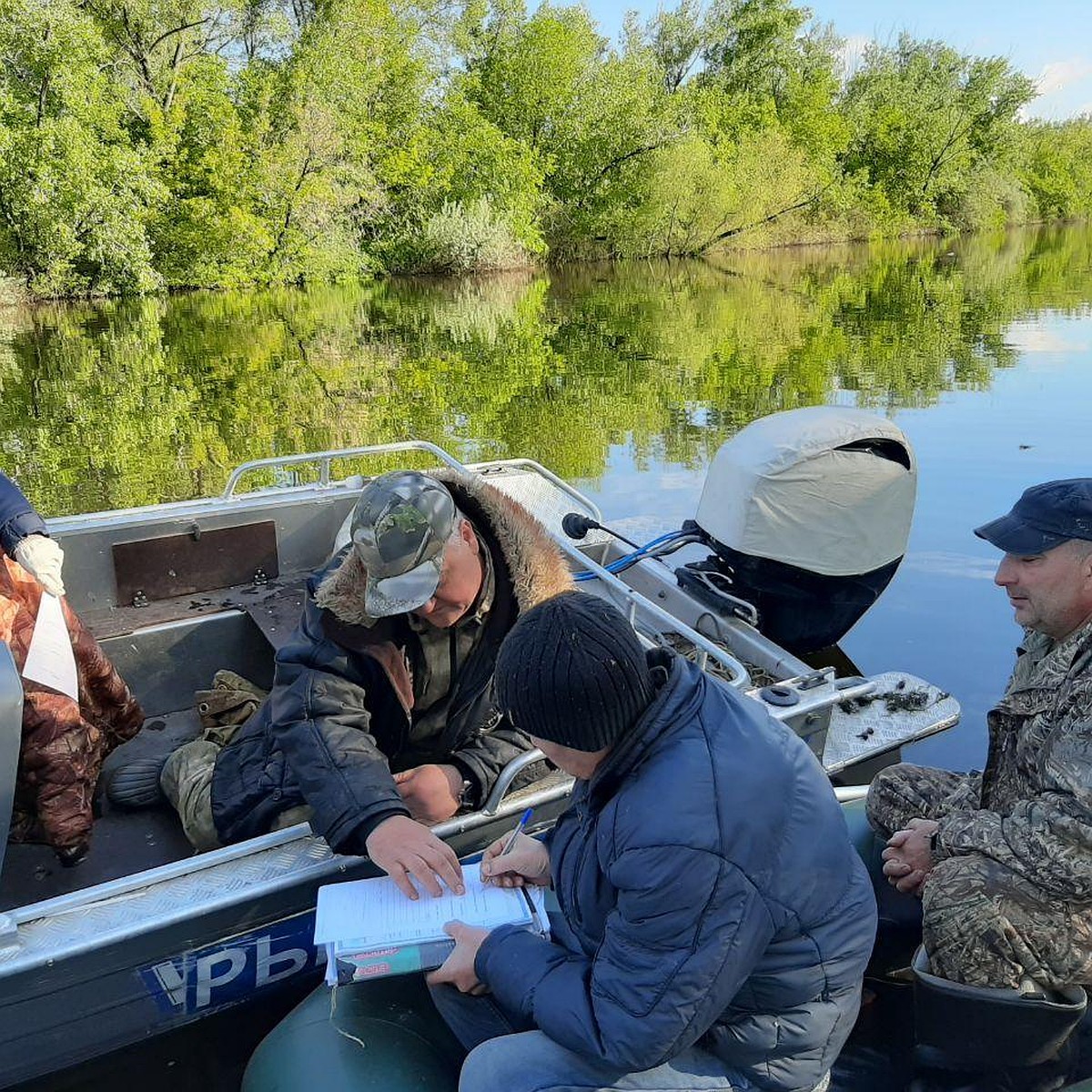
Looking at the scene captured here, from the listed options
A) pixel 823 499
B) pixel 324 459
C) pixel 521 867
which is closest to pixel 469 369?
pixel 324 459

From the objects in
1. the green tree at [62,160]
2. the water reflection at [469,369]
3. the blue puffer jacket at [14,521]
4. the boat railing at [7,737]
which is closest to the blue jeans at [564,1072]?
the boat railing at [7,737]

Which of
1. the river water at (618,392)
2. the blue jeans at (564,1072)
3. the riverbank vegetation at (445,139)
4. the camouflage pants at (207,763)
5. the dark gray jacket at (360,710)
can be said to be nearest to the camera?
the blue jeans at (564,1072)

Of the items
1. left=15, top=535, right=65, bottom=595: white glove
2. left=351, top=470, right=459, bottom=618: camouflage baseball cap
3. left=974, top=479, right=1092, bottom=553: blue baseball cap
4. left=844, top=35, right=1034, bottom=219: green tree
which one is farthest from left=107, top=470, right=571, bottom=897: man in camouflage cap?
left=844, top=35, right=1034, bottom=219: green tree

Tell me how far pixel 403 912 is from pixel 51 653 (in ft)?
4.90

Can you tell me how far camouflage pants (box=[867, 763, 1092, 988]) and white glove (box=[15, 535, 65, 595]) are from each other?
2676 millimetres

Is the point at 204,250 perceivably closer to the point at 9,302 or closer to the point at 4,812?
the point at 9,302

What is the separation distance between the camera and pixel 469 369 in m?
13.8

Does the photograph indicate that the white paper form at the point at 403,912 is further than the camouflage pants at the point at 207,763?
No

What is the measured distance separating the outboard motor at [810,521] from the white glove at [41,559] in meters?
2.49

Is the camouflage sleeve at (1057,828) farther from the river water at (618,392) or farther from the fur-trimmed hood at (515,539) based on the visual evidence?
the river water at (618,392)

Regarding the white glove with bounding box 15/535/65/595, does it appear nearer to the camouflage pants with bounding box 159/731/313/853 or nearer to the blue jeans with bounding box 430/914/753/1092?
the camouflage pants with bounding box 159/731/313/853

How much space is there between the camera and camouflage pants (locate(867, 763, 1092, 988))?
2.05m

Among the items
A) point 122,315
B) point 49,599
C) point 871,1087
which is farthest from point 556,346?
point 871,1087

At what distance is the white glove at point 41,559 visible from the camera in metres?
2.82
